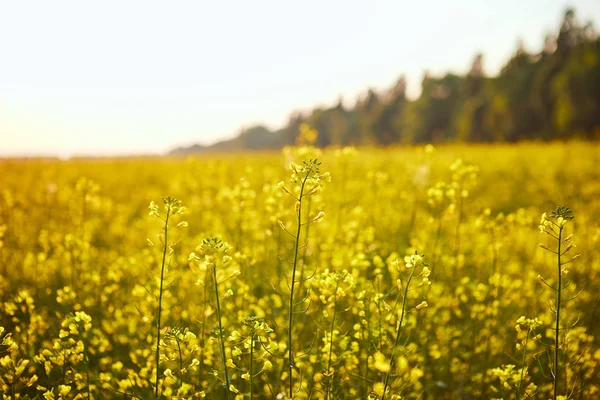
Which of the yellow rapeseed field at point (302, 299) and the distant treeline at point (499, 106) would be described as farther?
the distant treeline at point (499, 106)

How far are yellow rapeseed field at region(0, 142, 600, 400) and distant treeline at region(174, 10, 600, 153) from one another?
72.2 ft

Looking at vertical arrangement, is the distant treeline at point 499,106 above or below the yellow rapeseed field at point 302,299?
above

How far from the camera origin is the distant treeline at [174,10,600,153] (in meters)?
30.5

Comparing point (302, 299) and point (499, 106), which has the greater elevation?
point (499, 106)

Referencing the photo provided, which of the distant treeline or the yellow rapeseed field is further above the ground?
the distant treeline

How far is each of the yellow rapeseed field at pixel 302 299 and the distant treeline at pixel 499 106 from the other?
22.0 metres

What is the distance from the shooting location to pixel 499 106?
35.3 meters

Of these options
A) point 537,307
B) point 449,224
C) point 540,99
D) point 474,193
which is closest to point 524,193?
point 474,193

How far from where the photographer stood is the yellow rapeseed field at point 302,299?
7.61 ft

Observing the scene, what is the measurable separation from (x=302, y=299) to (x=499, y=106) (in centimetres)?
3801

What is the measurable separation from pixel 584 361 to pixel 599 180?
378 inches

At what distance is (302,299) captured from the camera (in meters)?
2.71

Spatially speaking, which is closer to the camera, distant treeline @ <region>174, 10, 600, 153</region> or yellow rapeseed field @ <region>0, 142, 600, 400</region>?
yellow rapeseed field @ <region>0, 142, 600, 400</region>

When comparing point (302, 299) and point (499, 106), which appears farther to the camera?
point (499, 106)
